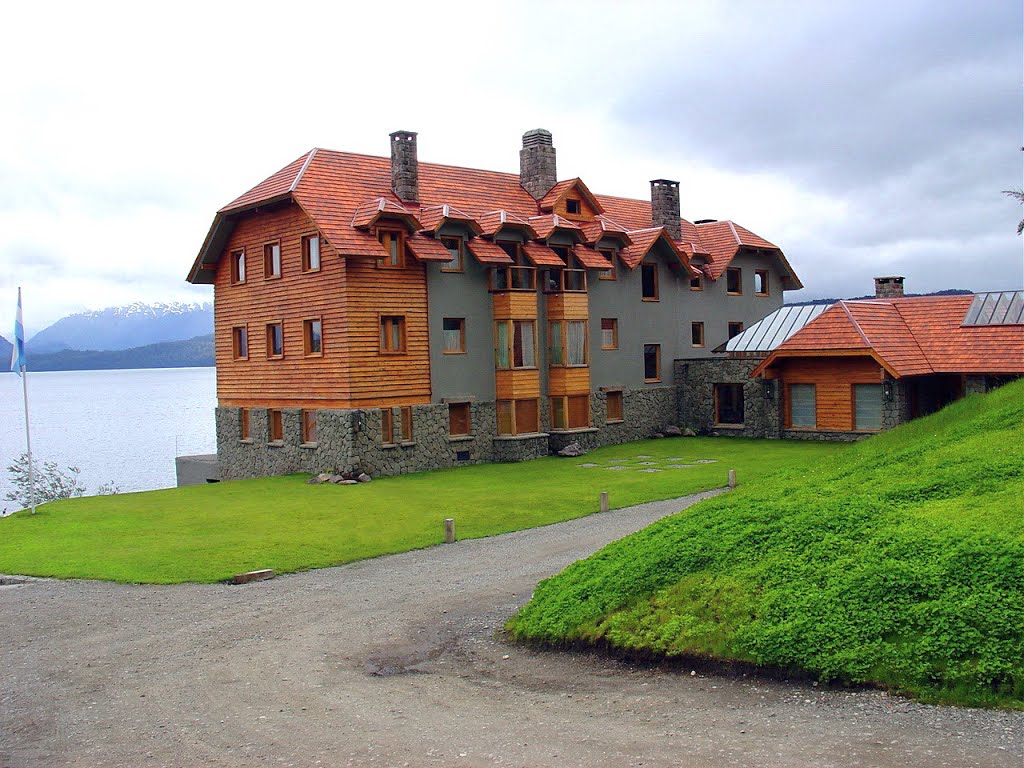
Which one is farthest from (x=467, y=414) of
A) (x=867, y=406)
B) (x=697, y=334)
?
(x=867, y=406)

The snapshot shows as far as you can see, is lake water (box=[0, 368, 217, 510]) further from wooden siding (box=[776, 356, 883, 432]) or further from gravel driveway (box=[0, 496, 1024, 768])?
gravel driveway (box=[0, 496, 1024, 768])

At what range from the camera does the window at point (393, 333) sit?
119ft

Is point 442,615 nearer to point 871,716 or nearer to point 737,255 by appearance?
point 871,716

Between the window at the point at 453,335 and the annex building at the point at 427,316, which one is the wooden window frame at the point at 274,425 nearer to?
the annex building at the point at 427,316

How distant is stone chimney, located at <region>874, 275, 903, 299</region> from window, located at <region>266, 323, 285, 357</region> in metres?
27.9

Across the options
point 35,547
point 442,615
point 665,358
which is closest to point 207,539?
point 35,547

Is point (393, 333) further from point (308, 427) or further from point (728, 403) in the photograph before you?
point (728, 403)

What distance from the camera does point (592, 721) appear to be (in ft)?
33.8

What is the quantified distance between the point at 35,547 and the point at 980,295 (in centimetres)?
3604

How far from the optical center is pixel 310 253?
121 ft

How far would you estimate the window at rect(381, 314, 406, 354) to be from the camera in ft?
119

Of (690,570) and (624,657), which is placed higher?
(690,570)

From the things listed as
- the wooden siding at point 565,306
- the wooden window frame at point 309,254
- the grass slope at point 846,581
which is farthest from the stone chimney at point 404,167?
the grass slope at point 846,581

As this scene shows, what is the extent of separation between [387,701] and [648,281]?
3705cm
